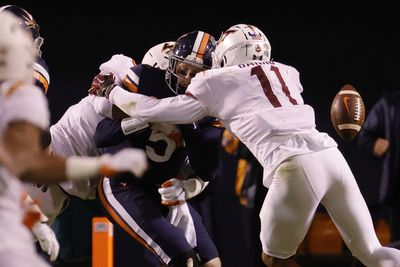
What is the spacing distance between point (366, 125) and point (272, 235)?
1597 mm

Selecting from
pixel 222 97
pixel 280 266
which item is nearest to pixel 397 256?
pixel 280 266

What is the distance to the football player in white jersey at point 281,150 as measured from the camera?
330 cm

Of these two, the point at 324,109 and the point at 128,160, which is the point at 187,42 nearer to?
the point at 128,160

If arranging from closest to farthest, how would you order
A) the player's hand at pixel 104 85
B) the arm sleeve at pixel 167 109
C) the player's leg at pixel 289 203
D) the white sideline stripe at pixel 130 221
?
the player's leg at pixel 289 203
the arm sleeve at pixel 167 109
the white sideline stripe at pixel 130 221
the player's hand at pixel 104 85

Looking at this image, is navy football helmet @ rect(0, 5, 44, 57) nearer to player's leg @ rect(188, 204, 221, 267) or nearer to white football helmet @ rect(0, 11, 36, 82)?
player's leg @ rect(188, 204, 221, 267)

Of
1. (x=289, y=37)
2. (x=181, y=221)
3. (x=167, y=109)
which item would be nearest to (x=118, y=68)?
(x=167, y=109)

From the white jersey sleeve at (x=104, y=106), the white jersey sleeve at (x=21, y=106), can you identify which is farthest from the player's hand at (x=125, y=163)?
the white jersey sleeve at (x=104, y=106)

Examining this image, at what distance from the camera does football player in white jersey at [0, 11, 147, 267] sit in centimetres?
221

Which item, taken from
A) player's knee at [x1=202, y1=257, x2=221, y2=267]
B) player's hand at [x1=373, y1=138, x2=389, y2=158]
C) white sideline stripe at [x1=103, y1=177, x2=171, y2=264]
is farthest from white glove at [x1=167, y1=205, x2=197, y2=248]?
player's hand at [x1=373, y1=138, x2=389, y2=158]

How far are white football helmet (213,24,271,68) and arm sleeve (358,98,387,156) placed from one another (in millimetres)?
1266

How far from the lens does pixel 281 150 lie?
334 cm

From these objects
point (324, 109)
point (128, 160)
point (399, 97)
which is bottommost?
point (324, 109)

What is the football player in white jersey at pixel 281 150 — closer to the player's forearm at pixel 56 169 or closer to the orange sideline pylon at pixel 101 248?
the orange sideline pylon at pixel 101 248

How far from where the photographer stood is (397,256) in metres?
3.31
